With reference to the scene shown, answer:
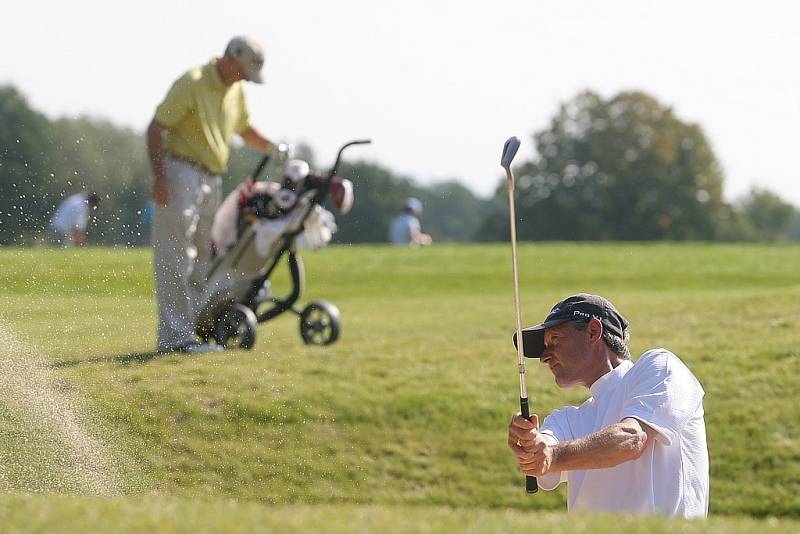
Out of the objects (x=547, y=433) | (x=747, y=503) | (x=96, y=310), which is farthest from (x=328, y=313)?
(x=547, y=433)

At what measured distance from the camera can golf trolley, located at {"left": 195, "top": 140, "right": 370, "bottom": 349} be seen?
33.1ft

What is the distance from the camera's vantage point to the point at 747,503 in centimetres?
839

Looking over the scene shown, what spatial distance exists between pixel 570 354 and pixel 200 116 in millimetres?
5304

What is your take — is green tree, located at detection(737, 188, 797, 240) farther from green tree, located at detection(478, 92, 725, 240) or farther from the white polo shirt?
the white polo shirt

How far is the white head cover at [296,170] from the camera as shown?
33.4 ft

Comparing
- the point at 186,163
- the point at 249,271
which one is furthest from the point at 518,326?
the point at 249,271

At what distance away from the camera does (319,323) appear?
11.2 metres

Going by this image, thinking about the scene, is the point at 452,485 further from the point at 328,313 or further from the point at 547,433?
the point at 547,433

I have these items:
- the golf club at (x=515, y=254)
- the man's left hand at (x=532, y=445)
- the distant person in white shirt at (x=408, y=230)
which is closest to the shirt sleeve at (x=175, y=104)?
the golf club at (x=515, y=254)

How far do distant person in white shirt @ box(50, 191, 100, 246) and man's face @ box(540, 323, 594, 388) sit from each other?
479cm

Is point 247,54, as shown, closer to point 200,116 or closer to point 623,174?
point 200,116

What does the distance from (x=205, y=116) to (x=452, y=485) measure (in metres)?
3.17

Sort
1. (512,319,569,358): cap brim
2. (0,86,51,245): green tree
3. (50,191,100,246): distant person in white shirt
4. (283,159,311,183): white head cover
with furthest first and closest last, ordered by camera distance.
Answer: (283,159,311,183): white head cover
(0,86,51,245): green tree
(50,191,100,246): distant person in white shirt
(512,319,569,358): cap brim

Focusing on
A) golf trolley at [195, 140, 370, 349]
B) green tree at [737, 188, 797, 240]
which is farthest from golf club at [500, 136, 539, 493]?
green tree at [737, 188, 797, 240]
